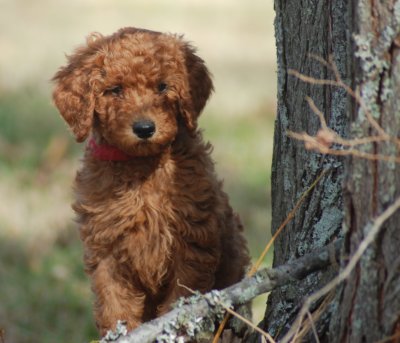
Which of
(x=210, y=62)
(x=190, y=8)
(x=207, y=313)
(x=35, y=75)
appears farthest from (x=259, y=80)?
(x=207, y=313)

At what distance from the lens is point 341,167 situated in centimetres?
Result: 364

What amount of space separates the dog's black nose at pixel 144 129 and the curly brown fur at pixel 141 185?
7 centimetres

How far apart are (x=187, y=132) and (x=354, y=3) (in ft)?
6.01

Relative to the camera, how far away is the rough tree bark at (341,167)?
284 centimetres

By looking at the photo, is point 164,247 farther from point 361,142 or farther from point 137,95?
point 361,142

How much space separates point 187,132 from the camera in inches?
181

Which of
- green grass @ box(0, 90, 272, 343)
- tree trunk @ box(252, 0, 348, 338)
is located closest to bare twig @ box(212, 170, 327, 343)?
tree trunk @ box(252, 0, 348, 338)

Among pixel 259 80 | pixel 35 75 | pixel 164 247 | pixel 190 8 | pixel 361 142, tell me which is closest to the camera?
pixel 361 142

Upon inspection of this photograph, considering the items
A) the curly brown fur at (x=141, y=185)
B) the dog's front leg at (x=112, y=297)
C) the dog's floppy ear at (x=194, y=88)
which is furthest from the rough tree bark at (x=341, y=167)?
the dog's front leg at (x=112, y=297)

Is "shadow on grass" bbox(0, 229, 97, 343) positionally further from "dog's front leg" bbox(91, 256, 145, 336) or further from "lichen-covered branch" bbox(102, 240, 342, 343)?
"lichen-covered branch" bbox(102, 240, 342, 343)

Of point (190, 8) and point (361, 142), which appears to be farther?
point (190, 8)

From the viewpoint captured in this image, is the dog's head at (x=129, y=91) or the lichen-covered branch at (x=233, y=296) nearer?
the lichen-covered branch at (x=233, y=296)

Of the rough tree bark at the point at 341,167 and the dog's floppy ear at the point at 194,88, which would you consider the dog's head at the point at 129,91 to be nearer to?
the dog's floppy ear at the point at 194,88

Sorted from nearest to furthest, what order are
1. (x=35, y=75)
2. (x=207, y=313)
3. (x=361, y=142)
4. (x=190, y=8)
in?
(x=361, y=142) < (x=207, y=313) < (x=35, y=75) < (x=190, y=8)
